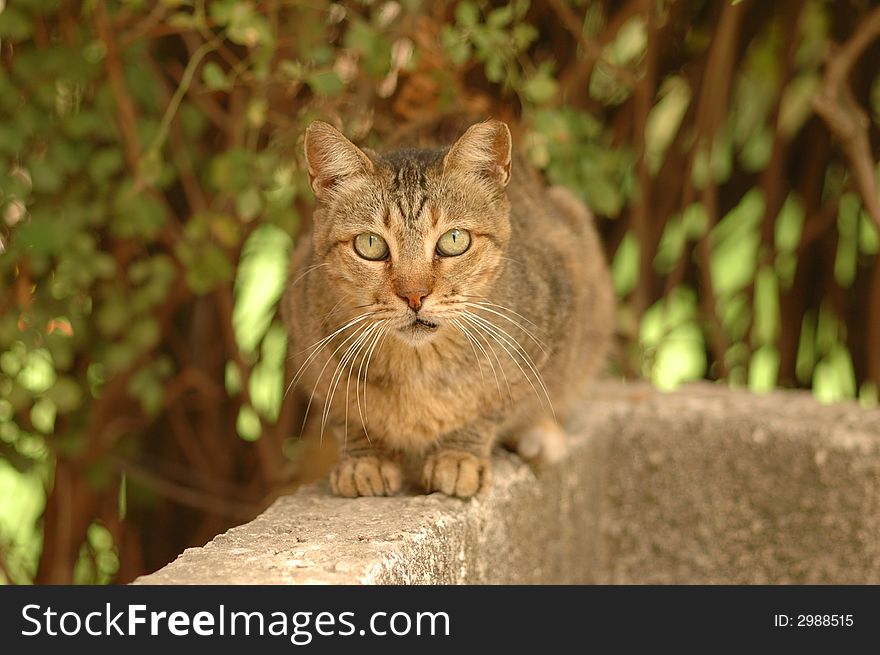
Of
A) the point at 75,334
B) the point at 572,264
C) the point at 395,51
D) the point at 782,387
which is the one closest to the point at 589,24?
the point at 395,51

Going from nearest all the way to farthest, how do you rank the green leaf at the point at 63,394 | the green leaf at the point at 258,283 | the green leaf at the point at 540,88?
the green leaf at the point at 540,88, the green leaf at the point at 63,394, the green leaf at the point at 258,283

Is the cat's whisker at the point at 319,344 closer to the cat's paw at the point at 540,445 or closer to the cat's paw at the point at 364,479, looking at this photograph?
the cat's paw at the point at 364,479

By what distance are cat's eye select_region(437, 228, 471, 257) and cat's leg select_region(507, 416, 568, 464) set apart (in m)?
0.58

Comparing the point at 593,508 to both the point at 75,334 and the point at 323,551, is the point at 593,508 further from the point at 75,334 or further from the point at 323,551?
the point at 75,334

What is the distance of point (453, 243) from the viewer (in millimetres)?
2018

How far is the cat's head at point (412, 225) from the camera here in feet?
6.43

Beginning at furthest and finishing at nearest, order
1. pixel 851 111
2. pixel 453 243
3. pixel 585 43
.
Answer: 1. pixel 851 111
2. pixel 585 43
3. pixel 453 243

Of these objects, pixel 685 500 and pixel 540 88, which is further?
pixel 685 500

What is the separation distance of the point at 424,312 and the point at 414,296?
Answer: 4cm

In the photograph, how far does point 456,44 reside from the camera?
8.16 ft

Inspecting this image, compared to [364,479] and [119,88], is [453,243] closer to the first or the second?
[364,479]

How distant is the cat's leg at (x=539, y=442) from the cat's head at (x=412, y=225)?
1.56 feet

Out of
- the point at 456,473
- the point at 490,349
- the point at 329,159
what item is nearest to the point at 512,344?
the point at 490,349

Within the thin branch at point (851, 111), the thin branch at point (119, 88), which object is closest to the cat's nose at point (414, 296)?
the thin branch at point (119, 88)
